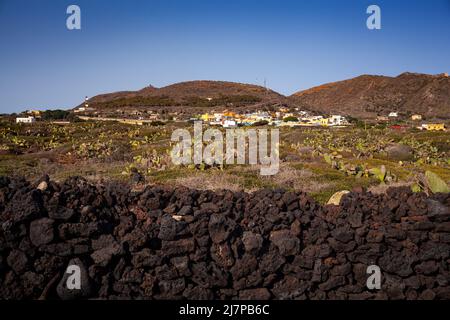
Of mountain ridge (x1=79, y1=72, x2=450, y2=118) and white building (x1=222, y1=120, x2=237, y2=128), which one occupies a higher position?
mountain ridge (x1=79, y1=72, x2=450, y2=118)

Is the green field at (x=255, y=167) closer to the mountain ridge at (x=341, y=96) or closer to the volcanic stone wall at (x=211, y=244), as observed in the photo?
the volcanic stone wall at (x=211, y=244)

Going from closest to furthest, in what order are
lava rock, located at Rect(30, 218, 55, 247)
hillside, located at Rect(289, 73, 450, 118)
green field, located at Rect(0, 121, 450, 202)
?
lava rock, located at Rect(30, 218, 55, 247), green field, located at Rect(0, 121, 450, 202), hillside, located at Rect(289, 73, 450, 118)

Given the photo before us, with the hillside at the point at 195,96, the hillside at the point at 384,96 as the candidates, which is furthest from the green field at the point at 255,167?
the hillside at the point at 384,96

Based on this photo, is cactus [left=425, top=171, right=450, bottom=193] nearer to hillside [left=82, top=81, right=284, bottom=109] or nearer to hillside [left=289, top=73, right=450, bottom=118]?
hillside [left=82, top=81, right=284, bottom=109]

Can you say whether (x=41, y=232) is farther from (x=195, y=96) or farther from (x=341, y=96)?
(x=341, y=96)

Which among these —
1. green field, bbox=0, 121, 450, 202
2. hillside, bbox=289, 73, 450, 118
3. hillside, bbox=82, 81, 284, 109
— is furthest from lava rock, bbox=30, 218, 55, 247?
hillside, bbox=289, 73, 450, 118

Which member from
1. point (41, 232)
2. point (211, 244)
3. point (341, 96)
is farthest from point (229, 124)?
point (341, 96)
